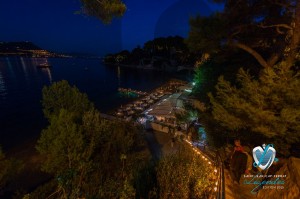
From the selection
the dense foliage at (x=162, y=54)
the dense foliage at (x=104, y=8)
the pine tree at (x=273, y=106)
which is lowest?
the dense foliage at (x=162, y=54)

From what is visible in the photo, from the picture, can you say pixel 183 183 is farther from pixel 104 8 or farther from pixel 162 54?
pixel 162 54

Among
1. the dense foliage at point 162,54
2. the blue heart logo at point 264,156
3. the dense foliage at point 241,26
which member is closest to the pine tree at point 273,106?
the blue heart logo at point 264,156

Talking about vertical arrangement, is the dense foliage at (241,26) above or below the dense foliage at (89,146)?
above

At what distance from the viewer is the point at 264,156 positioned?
182 inches

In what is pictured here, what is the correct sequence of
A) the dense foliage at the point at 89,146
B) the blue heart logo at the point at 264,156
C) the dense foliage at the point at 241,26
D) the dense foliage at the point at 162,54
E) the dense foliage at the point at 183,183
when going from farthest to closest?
1. the dense foliage at the point at 162,54
2. the dense foliage at the point at 89,146
3. the dense foliage at the point at 241,26
4. the blue heart logo at the point at 264,156
5. the dense foliage at the point at 183,183

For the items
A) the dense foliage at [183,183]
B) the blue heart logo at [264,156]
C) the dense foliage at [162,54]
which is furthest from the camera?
the dense foliage at [162,54]

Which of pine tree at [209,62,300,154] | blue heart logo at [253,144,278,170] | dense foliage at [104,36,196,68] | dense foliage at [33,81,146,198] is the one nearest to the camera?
pine tree at [209,62,300,154]

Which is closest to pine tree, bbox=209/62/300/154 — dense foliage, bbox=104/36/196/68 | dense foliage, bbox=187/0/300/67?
dense foliage, bbox=187/0/300/67

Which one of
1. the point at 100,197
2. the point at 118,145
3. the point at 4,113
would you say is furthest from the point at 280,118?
the point at 4,113

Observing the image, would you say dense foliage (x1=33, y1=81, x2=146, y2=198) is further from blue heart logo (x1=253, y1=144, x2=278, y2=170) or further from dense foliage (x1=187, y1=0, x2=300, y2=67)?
dense foliage (x1=187, y1=0, x2=300, y2=67)

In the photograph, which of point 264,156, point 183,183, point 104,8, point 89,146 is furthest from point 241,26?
point 89,146

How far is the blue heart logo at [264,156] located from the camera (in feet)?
14.6

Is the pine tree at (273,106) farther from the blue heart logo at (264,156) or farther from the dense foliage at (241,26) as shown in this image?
the dense foliage at (241,26)

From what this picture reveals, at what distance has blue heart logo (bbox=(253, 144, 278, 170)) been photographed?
14.6 ft
